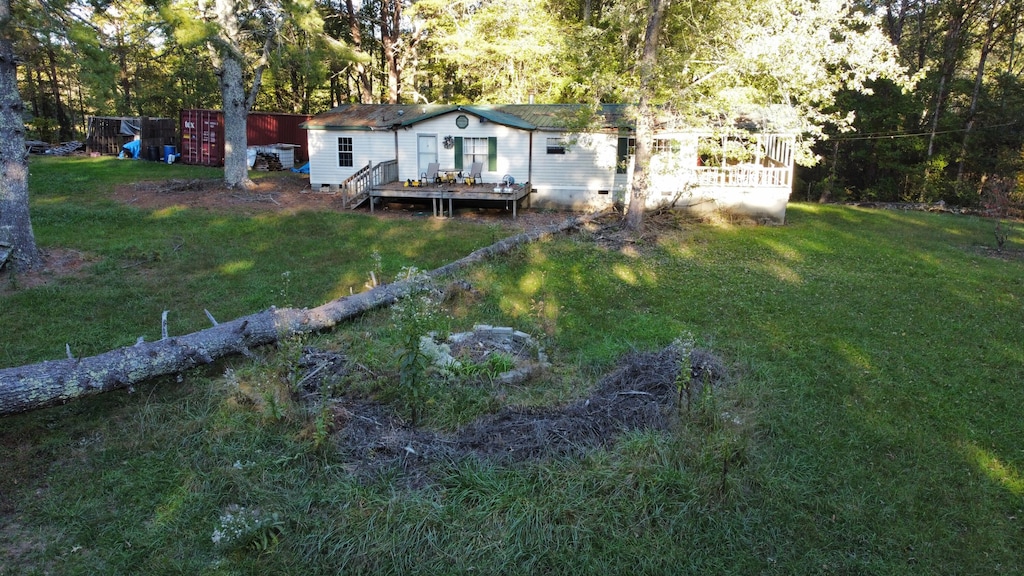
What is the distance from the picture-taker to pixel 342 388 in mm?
5660

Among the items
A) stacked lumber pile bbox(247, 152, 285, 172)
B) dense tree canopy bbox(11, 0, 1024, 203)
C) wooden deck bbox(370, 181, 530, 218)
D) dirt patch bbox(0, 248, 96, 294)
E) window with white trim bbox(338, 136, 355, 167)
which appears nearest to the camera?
dirt patch bbox(0, 248, 96, 294)

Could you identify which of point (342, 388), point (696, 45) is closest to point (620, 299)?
point (342, 388)

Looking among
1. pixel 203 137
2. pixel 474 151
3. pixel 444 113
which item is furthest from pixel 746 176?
pixel 203 137

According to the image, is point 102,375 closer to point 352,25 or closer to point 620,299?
point 620,299

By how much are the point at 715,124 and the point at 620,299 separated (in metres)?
7.73

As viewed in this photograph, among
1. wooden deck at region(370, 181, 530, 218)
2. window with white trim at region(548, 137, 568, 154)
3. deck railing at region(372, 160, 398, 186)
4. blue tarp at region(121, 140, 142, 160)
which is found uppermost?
window with white trim at region(548, 137, 568, 154)

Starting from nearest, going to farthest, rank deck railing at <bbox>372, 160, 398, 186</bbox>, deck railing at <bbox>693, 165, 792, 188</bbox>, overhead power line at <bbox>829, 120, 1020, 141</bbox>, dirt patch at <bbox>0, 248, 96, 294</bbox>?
dirt patch at <bbox>0, 248, 96, 294</bbox>
deck railing at <bbox>693, 165, 792, 188</bbox>
deck railing at <bbox>372, 160, 398, 186</bbox>
overhead power line at <bbox>829, 120, 1020, 141</bbox>

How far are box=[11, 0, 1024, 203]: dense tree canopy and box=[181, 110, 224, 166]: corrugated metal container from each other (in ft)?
7.21

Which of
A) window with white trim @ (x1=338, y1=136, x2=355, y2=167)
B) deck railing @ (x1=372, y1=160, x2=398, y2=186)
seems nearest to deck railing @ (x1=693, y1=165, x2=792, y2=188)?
deck railing @ (x1=372, y1=160, x2=398, y2=186)

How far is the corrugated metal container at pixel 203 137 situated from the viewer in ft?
83.5

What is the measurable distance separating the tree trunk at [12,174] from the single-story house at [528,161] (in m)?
7.95

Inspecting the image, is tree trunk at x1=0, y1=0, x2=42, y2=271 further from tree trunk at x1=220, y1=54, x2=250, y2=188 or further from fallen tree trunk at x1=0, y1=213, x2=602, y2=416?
tree trunk at x1=220, y1=54, x2=250, y2=188

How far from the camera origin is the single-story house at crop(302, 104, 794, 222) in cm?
1716

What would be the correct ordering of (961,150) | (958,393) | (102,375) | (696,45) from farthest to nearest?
(961,150)
(696,45)
(958,393)
(102,375)
